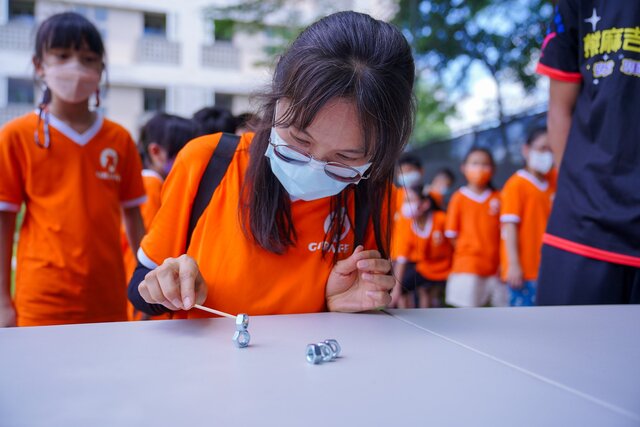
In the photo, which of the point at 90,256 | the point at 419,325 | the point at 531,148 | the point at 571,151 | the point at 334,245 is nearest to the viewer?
the point at 419,325

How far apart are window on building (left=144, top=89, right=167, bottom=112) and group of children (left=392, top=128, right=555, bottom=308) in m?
12.4

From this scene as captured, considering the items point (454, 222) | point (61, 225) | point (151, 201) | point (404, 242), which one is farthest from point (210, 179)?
point (404, 242)

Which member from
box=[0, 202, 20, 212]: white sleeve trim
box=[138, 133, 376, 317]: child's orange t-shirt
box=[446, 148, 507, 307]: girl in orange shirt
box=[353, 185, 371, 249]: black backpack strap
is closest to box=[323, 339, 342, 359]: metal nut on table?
box=[138, 133, 376, 317]: child's orange t-shirt

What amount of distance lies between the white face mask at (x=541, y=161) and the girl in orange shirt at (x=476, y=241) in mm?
911

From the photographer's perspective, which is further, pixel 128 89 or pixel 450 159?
pixel 128 89

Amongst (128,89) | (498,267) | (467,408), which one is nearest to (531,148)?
(498,267)

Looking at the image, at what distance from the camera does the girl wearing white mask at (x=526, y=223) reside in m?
3.52

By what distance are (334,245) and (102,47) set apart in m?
1.40

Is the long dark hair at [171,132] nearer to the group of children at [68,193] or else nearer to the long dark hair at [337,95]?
the group of children at [68,193]

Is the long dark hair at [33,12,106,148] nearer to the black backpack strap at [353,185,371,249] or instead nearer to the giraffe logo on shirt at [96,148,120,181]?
the giraffe logo on shirt at [96,148,120,181]

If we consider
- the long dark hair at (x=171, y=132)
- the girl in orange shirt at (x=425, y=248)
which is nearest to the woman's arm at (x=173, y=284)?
the long dark hair at (x=171, y=132)

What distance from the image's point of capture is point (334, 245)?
1363 millimetres

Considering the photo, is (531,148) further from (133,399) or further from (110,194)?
(133,399)

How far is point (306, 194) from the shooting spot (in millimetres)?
1282
